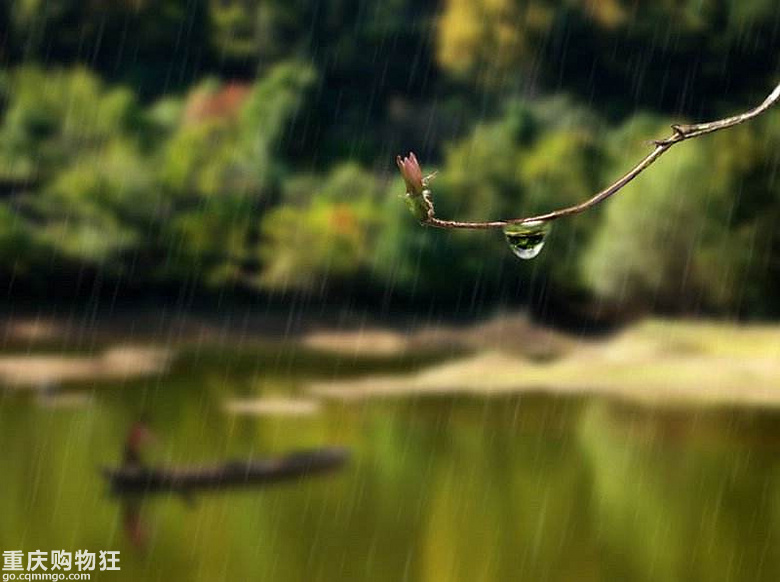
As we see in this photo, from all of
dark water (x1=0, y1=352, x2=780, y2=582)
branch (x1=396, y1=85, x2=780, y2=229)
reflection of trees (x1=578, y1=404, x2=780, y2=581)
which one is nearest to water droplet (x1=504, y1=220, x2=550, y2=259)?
branch (x1=396, y1=85, x2=780, y2=229)

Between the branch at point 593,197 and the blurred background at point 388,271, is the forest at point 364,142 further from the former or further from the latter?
the branch at point 593,197

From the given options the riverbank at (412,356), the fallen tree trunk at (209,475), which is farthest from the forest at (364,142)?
the fallen tree trunk at (209,475)

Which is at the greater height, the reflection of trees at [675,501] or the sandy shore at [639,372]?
the sandy shore at [639,372]

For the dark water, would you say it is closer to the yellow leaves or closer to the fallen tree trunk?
the fallen tree trunk

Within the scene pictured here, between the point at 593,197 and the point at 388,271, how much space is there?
649cm

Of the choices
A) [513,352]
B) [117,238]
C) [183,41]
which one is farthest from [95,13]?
[513,352]

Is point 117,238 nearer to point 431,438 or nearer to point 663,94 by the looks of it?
point 431,438

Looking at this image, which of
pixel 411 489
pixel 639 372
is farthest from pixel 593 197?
pixel 639 372

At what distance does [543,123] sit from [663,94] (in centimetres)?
70

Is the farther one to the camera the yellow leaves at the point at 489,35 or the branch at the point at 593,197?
the yellow leaves at the point at 489,35

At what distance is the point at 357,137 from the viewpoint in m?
7.27

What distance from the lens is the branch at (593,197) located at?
541mm

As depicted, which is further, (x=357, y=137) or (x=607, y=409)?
(x=357, y=137)

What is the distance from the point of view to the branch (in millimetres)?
541
